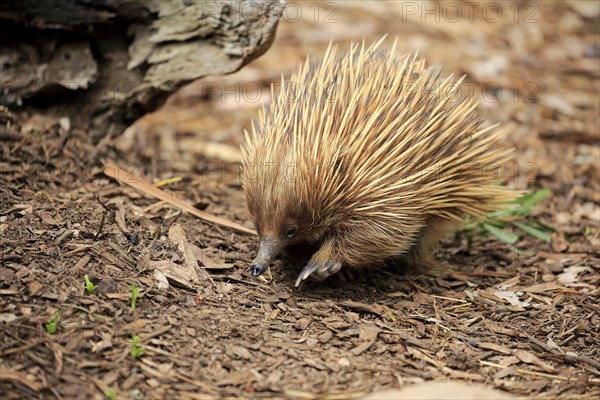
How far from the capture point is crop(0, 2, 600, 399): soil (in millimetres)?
3553

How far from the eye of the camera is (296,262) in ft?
15.9

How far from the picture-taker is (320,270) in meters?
4.49

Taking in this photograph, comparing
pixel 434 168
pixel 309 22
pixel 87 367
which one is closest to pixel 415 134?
pixel 434 168

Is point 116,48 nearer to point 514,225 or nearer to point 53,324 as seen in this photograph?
point 53,324

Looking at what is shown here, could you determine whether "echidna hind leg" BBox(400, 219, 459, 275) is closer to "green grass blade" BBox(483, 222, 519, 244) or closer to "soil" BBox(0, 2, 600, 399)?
"soil" BBox(0, 2, 600, 399)

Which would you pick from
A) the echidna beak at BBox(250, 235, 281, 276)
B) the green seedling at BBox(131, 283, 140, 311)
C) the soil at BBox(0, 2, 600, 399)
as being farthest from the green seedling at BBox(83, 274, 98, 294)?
the echidna beak at BBox(250, 235, 281, 276)

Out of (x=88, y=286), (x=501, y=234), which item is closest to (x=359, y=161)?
(x=88, y=286)

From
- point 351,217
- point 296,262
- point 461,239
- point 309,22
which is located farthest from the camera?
point 309,22

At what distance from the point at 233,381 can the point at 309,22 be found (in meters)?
6.99

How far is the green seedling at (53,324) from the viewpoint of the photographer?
356 cm

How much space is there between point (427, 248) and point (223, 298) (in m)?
1.59

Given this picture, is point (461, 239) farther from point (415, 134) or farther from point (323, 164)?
point (323, 164)

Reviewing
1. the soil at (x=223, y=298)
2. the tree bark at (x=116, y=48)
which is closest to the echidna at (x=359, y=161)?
the soil at (x=223, y=298)

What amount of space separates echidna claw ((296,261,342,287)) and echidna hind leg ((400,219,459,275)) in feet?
2.47
